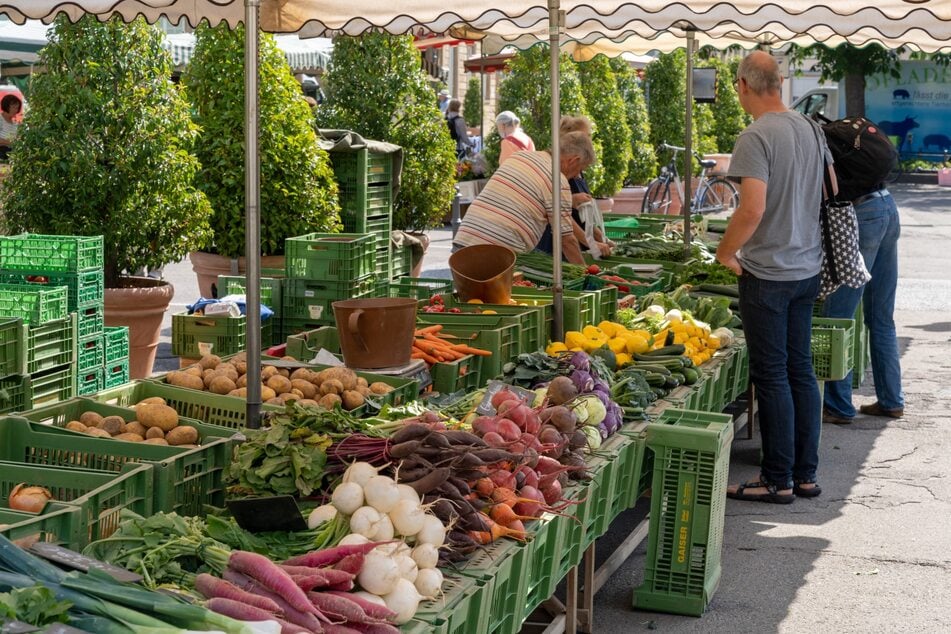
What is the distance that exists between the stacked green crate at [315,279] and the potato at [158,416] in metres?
3.04

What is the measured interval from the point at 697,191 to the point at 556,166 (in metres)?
16.2

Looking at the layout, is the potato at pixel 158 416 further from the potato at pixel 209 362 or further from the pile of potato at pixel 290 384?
the potato at pixel 209 362

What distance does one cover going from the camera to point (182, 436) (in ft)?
13.7

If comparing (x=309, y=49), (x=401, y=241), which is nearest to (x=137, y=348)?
(x=401, y=241)

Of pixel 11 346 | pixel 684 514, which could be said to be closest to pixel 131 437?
pixel 11 346

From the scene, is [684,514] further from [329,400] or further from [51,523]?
[51,523]

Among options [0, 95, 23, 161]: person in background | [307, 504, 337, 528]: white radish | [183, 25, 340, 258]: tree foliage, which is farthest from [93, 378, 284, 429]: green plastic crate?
[0, 95, 23, 161]: person in background

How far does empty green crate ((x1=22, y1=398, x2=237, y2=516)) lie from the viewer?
3496 millimetres

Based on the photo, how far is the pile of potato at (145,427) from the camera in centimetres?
417

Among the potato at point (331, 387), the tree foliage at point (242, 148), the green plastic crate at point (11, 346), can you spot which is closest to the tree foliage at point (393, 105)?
the tree foliage at point (242, 148)

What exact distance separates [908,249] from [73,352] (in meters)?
15.3

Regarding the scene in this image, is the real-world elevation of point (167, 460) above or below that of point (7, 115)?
below

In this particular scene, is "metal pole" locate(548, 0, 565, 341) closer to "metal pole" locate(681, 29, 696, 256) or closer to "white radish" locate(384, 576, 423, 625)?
"metal pole" locate(681, 29, 696, 256)

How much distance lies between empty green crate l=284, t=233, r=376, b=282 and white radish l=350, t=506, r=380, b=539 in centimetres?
410
